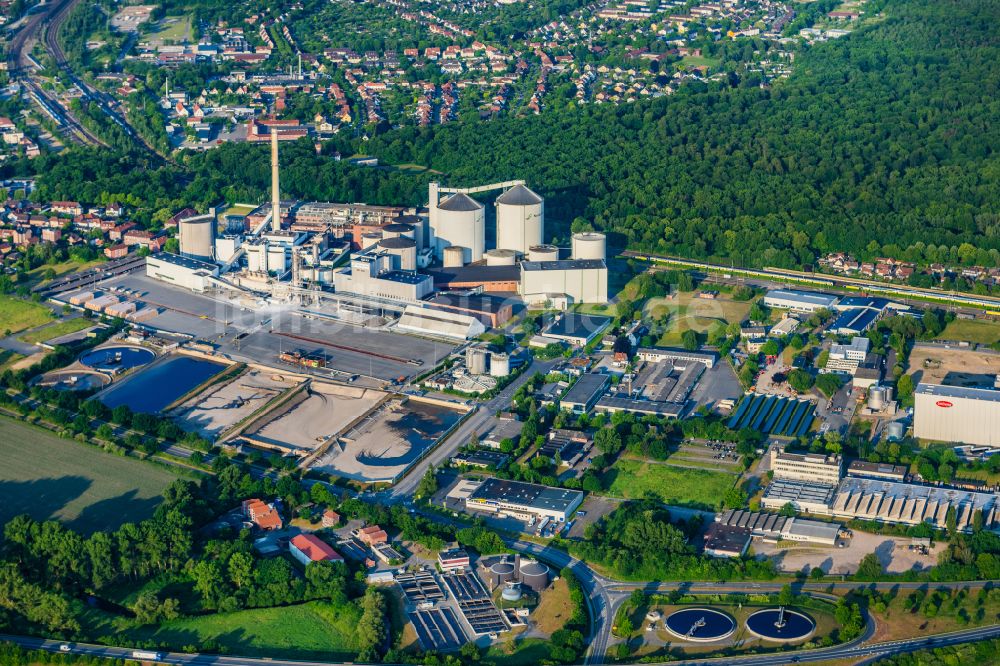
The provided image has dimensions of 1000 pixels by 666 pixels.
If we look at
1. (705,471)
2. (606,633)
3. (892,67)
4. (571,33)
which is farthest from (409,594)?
(571,33)

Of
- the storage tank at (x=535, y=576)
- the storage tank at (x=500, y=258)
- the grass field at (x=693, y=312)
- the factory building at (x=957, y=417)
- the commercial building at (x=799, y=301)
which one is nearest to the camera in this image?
the storage tank at (x=535, y=576)

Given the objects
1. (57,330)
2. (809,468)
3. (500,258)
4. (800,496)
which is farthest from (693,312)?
(57,330)

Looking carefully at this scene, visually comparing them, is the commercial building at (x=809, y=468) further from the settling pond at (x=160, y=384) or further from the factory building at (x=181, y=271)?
the factory building at (x=181, y=271)

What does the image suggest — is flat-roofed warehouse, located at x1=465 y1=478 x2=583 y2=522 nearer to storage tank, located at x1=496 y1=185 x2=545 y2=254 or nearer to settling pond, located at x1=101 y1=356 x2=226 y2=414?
settling pond, located at x1=101 y1=356 x2=226 y2=414

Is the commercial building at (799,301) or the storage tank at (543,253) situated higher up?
the storage tank at (543,253)

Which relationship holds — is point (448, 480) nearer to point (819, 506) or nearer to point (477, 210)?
point (819, 506)

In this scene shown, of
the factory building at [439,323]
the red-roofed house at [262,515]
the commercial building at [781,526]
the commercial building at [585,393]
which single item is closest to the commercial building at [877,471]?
the commercial building at [781,526]
